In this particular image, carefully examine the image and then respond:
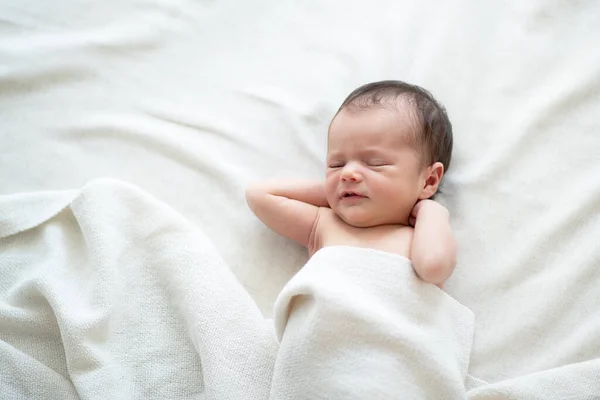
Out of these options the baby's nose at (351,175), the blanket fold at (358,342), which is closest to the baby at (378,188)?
the baby's nose at (351,175)

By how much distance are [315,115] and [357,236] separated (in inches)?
14.7

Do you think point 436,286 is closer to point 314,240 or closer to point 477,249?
point 477,249

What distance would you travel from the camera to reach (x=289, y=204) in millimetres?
1261

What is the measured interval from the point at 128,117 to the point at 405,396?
0.94 m

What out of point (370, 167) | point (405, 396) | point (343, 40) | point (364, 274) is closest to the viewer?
point (405, 396)

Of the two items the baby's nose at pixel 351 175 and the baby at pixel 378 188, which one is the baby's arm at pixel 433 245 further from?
the baby's nose at pixel 351 175

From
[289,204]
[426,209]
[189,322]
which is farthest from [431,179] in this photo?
[189,322]

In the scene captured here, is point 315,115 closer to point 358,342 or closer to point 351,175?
point 351,175

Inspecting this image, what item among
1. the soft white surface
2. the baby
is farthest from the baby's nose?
the soft white surface

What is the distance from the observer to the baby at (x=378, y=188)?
117 cm

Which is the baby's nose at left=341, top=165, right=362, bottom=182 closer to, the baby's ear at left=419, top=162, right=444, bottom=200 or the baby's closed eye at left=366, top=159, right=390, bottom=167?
the baby's closed eye at left=366, top=159, right=390, bottom=167

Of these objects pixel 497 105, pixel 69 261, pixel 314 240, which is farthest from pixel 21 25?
pixel 497 105

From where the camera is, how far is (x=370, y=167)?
1187 mm

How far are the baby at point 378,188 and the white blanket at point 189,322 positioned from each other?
0.09m
